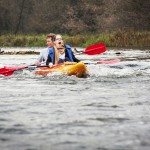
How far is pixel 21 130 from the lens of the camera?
18.2ft

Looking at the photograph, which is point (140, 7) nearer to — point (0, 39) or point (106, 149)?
point (0, 39)

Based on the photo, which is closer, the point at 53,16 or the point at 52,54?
the point at 52,54

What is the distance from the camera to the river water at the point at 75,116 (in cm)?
498

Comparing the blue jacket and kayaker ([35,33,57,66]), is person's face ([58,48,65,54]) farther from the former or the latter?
kayaker ([35,33,57,66])

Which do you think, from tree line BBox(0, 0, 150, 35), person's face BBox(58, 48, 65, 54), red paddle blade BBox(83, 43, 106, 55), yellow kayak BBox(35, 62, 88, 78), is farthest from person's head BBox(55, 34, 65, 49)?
tree line BBox(0, 0, 150, 35)

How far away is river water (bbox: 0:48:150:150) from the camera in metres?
4.98

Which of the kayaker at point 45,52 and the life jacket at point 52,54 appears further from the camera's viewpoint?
the kayaker at point 45,52

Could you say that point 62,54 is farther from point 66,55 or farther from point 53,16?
point 53,16

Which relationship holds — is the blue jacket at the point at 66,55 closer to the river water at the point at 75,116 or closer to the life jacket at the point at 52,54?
the life jacket at the point at 52,54

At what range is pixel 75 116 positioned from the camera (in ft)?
20.9

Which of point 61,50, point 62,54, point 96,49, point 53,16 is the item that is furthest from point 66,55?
point 53,16

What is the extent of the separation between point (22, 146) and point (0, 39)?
3688 centimetres

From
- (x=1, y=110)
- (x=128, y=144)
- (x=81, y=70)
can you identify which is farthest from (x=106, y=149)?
(x=81, y=70)

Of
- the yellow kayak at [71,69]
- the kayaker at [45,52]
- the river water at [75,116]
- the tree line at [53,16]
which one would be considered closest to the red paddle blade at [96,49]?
the kayaker at [45,52]
